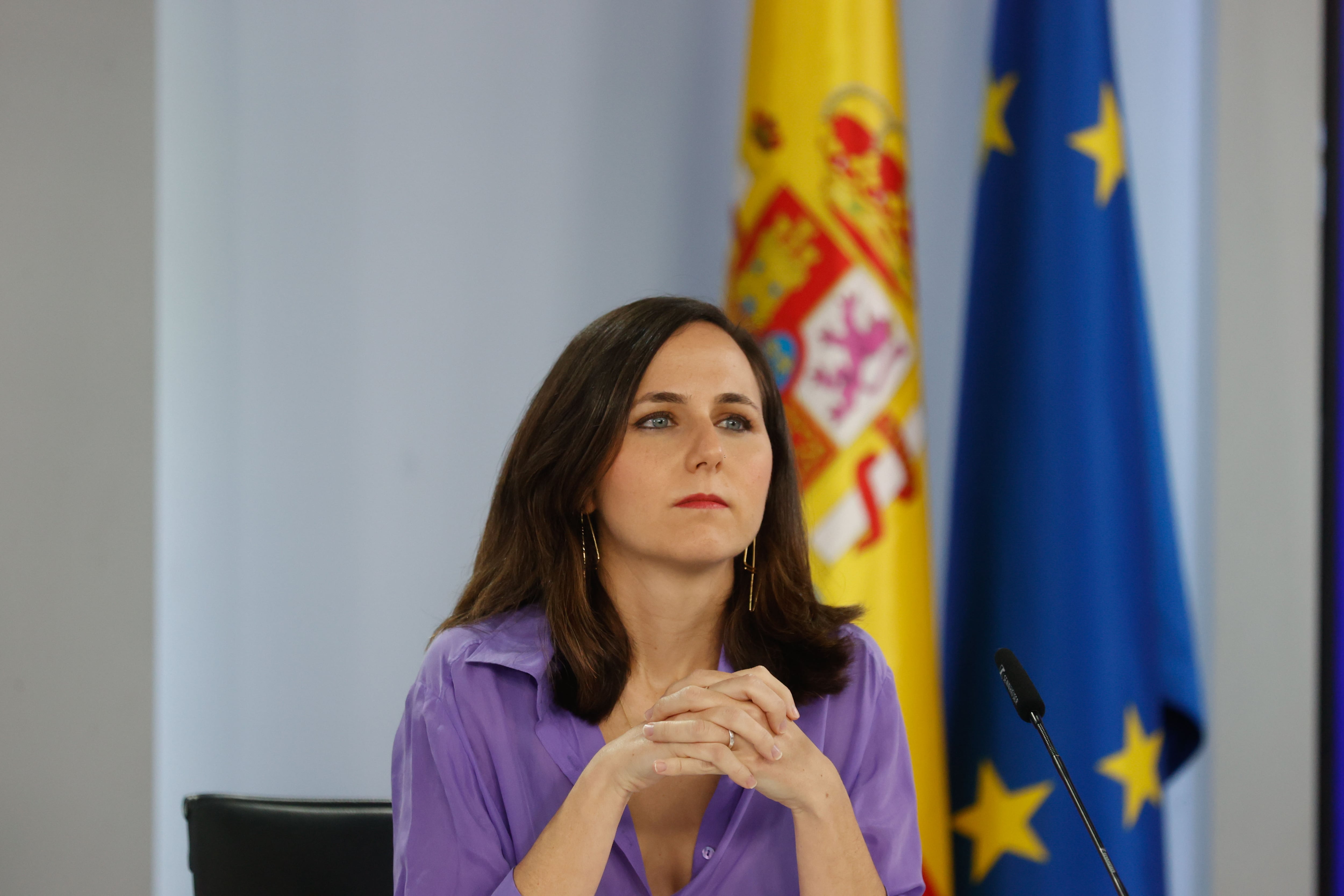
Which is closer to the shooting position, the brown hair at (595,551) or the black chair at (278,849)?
the brown hair at (595,551)

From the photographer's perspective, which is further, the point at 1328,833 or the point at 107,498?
the point at 1328,833

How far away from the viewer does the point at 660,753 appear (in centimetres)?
125

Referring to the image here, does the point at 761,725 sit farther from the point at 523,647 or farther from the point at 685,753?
the point at 523,647

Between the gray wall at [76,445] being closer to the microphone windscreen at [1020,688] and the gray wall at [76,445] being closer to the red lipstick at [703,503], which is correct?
the red lipstick at [703,503]

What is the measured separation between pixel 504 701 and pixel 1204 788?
6.57 feet

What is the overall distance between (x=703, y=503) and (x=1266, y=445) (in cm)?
174

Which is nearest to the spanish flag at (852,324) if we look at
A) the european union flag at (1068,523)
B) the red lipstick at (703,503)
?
the european union flag at (1068,523)

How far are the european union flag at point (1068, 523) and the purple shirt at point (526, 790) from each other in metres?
0.86

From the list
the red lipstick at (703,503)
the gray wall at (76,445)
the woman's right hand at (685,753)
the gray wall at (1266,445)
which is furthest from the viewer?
the gray wall at (1266,445)

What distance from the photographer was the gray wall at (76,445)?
6.34ft

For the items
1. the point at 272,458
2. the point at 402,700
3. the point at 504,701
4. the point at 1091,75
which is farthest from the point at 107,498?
the point at 1091,75

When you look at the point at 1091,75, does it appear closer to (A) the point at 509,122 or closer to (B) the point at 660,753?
(A) the point at 509,122

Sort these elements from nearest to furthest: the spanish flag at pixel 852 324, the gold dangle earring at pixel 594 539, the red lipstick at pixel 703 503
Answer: the red lipstick at pixel 703 503 < the gold dangle earring at pixel 594 539 < the spanish flag at pixel 852 324

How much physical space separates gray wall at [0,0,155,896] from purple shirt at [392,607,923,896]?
2.81ft
